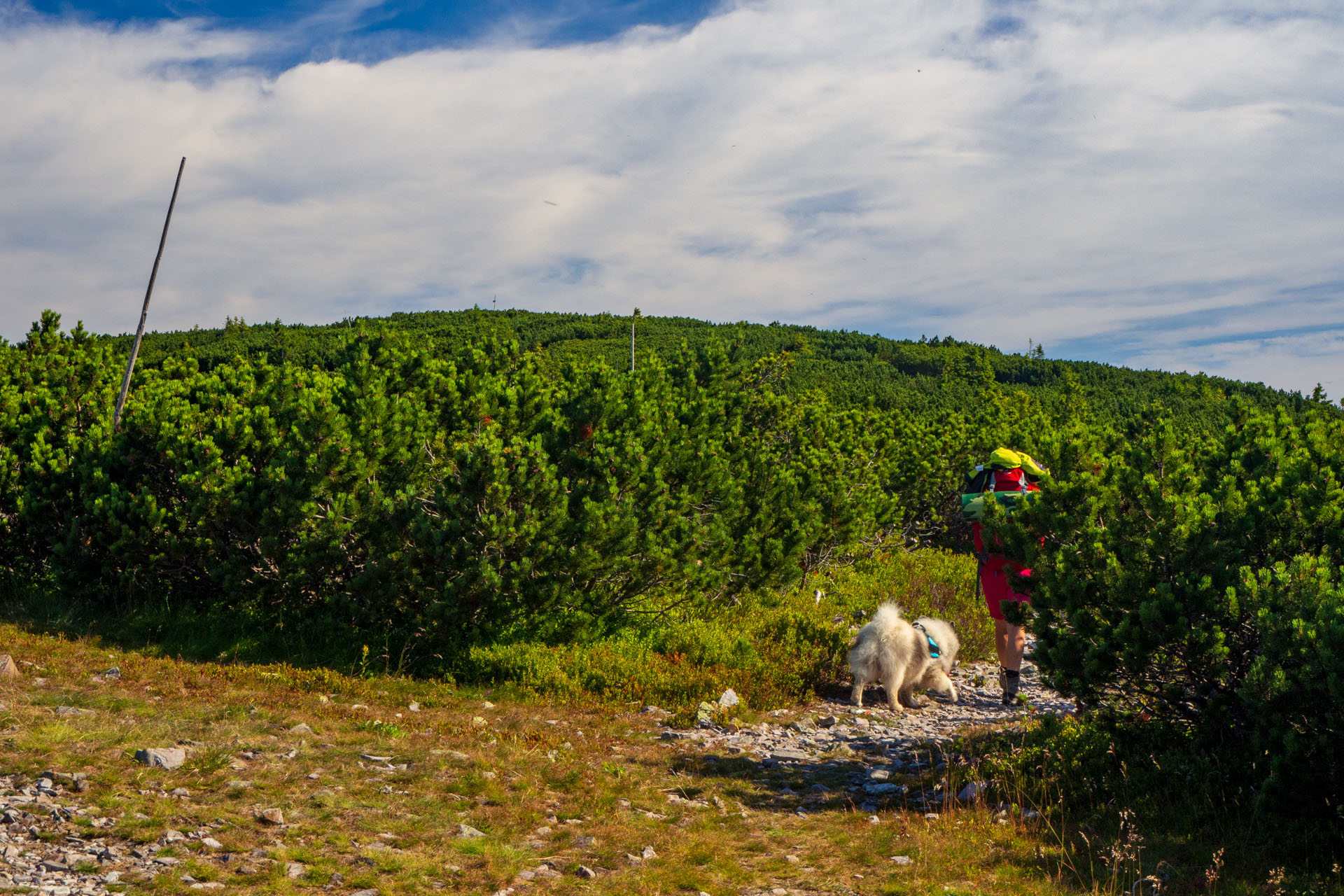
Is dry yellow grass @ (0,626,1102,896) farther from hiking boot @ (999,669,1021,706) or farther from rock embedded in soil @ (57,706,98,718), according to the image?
hiking boot @ (999,669,1021,706)

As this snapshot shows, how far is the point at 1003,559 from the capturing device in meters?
8.30

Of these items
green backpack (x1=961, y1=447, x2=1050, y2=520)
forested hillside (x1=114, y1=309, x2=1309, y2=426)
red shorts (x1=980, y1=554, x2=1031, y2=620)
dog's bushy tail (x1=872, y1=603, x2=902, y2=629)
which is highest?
forested hillside (x1=114, y1=309, x2=1309, y2=426)

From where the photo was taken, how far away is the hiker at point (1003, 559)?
8.41m

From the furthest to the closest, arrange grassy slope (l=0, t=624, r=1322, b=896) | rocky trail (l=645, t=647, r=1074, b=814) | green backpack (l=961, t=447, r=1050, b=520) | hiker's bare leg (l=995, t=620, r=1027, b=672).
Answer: hiker's bare leg (l=995, t=620, r=1027, b=672), green backpack (l=961, t=447, r=1050, b=520), rocky trail (l=645, t=647, r=1074, b=814), grassy slope (l=0, t=624, r=1322, b=896)

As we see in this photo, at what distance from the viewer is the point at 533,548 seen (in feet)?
30.3

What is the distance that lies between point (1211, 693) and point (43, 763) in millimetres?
7747

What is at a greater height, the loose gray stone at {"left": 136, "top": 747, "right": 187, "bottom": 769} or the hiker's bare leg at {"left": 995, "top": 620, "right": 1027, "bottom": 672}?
the hiker's bare leg at {"left": 995, "top": 620, "right": 1027, "bottom": 672}

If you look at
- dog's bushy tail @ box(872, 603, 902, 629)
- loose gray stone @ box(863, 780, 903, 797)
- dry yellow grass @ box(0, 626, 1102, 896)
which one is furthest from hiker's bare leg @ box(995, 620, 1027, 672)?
dry yellow grass @ box(0, 626, 1102, 896)

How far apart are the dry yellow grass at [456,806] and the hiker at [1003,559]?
2.99 m

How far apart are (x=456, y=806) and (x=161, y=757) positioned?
6.73 ft

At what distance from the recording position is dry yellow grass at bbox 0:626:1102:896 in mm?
4793

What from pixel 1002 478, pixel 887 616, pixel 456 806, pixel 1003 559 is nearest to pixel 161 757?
pixel 456 806

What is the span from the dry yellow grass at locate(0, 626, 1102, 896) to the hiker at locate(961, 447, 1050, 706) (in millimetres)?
2991

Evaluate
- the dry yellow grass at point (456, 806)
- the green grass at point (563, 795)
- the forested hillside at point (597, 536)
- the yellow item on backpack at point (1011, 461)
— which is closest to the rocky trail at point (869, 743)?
the green grass at point (563, 795)
